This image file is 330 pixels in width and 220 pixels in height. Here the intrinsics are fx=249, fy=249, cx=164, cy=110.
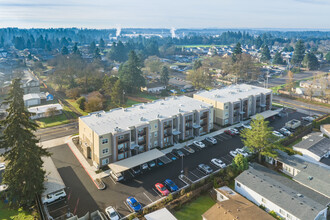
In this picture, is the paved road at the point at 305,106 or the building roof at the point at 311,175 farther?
the paved road at the point at 305,106

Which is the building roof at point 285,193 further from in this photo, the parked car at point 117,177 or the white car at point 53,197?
the white car at point 53,197

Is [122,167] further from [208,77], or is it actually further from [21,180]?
[208,77]

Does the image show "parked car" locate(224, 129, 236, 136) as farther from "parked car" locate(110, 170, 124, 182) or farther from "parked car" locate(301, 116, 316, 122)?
"parked car" locate(110, 170, 124, 182)

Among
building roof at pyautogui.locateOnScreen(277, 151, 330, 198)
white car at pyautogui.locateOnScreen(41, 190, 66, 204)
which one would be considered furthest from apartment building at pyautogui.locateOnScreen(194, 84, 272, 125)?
white car at pyautogui.locateOnScreen(41, 190, 66, 204)

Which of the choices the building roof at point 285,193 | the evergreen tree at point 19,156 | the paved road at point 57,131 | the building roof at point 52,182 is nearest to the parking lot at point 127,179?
the building roof at point 52,182

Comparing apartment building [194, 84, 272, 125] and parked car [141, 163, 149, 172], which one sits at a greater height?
apartment building [194, 84, 272, 125]

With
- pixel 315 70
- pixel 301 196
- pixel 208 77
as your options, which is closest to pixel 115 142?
pixel 301 196
